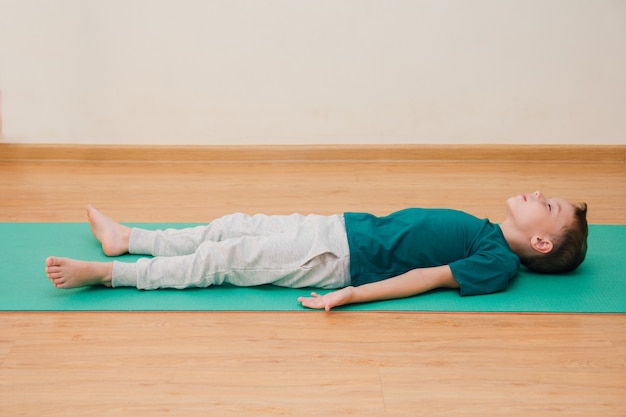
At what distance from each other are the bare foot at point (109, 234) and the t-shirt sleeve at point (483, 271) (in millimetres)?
988

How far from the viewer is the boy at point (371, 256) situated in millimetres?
1882

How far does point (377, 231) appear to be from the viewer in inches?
78.4

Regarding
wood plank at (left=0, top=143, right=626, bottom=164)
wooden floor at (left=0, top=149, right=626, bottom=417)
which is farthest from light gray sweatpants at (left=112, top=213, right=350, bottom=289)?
wood plank at (left=0, top=143, right=626, bottom=164)

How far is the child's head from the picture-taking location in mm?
1930

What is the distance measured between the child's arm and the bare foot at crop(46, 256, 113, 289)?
54 centimetres

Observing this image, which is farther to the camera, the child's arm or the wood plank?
the wood plank

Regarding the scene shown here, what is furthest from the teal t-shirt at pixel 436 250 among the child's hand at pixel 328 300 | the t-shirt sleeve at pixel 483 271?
the child's hand at pixel 328 300

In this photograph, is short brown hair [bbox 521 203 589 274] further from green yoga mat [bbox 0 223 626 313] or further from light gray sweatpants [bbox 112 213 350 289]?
light gray sweatpants [bbox 112 213 350 289]

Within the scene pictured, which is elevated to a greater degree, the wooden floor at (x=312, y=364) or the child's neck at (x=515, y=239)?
the child's neck at (x=515, y=239)

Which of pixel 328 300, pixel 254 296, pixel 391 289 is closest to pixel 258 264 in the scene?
pixel 254 296
